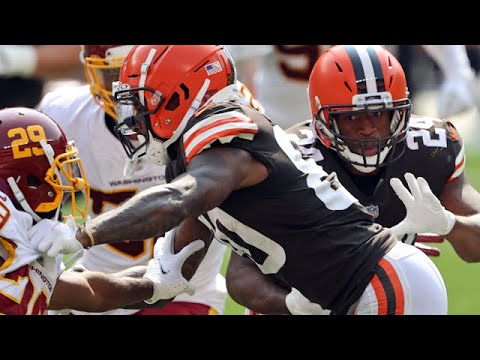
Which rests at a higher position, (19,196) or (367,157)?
(19,196)

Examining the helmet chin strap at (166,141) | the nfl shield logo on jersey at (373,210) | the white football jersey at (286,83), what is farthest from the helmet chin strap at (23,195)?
the white football jersey at (286,83)

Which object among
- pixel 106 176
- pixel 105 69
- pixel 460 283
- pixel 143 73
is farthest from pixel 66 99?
pixel 460 283

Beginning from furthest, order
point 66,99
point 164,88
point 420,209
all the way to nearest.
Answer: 1. point 66,99
2. point 420,209
3. point 164,88

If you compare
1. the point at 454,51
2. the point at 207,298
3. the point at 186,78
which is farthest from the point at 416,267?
the point at 454,51

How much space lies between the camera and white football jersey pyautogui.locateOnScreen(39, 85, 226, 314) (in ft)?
18.8

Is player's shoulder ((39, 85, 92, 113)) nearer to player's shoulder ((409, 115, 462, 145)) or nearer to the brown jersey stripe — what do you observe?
player's shoulder ((409, 115, 462, 145))

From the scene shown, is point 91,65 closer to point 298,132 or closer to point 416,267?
point 298,132

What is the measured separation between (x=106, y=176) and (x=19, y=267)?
1.85 meters

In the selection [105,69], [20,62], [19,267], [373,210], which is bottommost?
[20,62]

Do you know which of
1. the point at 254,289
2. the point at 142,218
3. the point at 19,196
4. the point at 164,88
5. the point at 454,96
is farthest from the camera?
the point at 454,96

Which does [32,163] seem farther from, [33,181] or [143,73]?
[143,73]

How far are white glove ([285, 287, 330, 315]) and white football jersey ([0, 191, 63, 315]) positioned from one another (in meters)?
0.91

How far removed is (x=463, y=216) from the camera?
4.97m

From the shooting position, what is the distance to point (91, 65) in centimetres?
561
